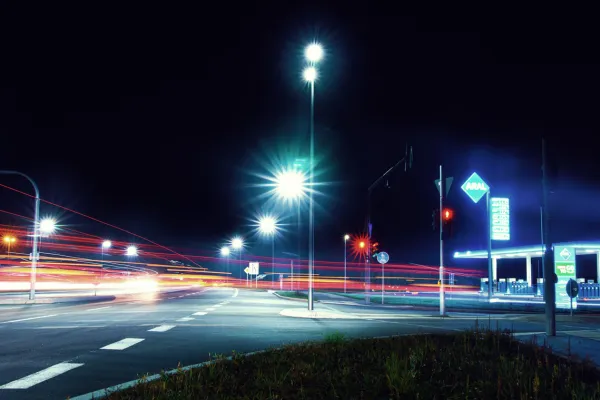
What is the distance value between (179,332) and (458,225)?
12116 millimetres

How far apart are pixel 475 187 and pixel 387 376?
38317mm

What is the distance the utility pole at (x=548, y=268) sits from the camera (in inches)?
490

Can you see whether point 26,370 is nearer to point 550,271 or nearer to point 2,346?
point 2,346

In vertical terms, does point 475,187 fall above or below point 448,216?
above

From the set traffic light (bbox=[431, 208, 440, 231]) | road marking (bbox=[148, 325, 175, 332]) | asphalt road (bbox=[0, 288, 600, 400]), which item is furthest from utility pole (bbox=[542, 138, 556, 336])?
road marking (bbox=[148, 325, 175, 332])

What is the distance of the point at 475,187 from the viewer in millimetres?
41938

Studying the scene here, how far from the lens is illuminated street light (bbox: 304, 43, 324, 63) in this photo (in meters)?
20.7

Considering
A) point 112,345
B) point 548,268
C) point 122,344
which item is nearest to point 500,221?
point 548,268

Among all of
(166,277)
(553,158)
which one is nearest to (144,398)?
(553,158)

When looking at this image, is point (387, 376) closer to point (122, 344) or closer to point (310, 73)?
point (122, 344)

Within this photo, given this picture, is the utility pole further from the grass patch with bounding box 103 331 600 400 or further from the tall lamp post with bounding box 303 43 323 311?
the tall lamp post with bounding box 303 43 323 311

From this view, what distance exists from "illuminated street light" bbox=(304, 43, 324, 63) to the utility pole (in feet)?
33.9

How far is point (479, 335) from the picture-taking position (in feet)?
30.2

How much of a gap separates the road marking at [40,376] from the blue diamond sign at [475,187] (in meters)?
37.2
